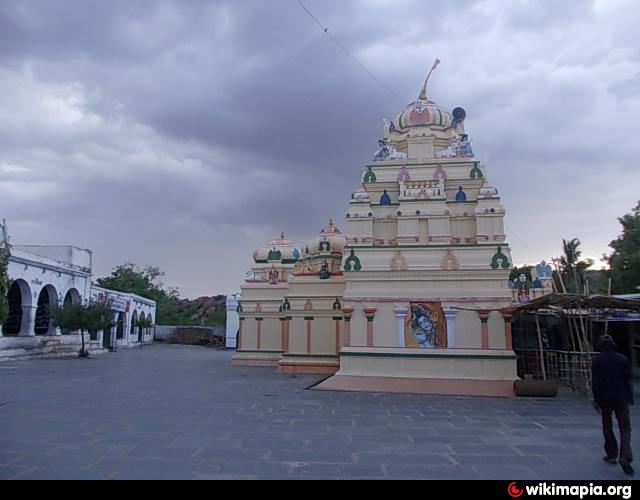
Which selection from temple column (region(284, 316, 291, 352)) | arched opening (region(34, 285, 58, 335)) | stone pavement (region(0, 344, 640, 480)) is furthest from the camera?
arched opening (region(34, 285, 58, 335))

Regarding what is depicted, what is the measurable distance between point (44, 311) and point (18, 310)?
2320mm

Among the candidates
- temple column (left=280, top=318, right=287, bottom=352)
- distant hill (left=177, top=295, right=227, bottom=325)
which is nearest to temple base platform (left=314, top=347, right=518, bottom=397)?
temple column (left=280, top=318, right=287, bottom=352)

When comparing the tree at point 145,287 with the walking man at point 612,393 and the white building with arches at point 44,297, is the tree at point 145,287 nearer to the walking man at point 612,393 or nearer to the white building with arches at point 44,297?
the white building with arches at point 44,297

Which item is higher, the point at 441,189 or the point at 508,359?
the point at 441,189

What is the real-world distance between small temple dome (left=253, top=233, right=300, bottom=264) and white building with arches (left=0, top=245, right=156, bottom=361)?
33.8ft

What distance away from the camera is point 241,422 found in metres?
8.17

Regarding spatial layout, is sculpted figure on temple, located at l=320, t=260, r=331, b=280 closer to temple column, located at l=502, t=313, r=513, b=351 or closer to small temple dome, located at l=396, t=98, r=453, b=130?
small temple dome, located at l=396, t=98, r=453, b=130

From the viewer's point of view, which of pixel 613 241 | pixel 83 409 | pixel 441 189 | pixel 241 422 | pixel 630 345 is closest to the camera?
pixel 241 422

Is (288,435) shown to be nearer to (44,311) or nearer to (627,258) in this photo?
(627,258)

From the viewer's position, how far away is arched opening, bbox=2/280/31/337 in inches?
927

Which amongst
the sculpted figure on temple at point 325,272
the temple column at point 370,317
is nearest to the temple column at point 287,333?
the sculpted figure on temple at point 325,272
